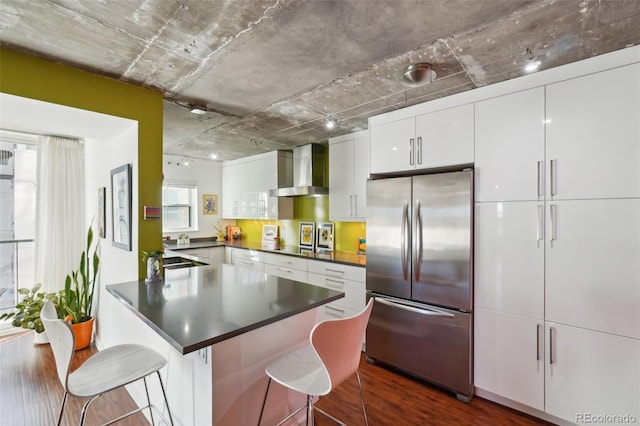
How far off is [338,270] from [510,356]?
5.69 ft

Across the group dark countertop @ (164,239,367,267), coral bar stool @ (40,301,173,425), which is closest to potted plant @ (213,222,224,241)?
dark countertop @ (164,239,367,267)

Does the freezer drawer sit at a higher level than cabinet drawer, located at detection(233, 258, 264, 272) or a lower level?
lower

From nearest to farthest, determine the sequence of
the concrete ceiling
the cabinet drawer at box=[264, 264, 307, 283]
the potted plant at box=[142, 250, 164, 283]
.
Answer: the concrete ceiling
the potted plant at box=[142, 250, 164, 283]
the cabinet drawer at box=[264, 264, 307, 283]

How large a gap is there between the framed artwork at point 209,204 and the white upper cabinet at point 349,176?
2.92 meters

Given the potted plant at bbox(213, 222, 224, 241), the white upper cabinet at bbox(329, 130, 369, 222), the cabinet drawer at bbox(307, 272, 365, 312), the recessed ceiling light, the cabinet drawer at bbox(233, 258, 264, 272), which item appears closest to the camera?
the recessed ceiling light

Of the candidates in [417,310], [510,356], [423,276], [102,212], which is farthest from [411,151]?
[102,212]

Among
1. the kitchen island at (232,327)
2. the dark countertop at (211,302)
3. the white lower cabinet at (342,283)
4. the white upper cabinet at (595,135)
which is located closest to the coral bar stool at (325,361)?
the kitchen island at (232,327)

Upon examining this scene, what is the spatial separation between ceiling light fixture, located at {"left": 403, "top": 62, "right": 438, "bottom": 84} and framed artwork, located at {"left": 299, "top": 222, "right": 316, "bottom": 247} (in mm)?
2722

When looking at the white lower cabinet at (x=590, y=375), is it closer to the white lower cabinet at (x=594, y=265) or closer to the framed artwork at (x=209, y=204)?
the white lower cabinet at (x=594, y=265)

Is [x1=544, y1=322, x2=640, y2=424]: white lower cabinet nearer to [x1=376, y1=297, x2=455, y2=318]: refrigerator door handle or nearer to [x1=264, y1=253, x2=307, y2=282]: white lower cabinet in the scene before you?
[x1=376, y1=297, x2=455, y2=318]: refrigerator door handle

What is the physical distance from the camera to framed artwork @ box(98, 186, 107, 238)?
298 cm

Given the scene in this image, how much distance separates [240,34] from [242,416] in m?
2.12

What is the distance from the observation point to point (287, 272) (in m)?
3.97

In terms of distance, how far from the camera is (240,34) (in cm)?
164
